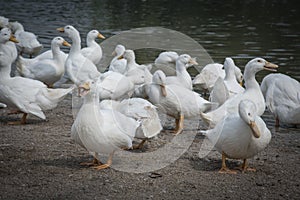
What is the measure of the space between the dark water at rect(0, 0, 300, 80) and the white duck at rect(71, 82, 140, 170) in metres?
6.52

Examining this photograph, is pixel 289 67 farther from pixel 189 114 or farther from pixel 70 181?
pixel 70 181

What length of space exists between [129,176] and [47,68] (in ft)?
18.0

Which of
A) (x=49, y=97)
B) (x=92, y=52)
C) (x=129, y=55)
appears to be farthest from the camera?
(x=92, y=52)

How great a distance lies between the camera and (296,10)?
77.3 ft

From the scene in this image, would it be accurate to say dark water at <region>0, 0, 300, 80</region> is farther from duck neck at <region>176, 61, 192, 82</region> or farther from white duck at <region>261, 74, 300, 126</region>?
duck neck at <region>176, 61, 192, 82</region>

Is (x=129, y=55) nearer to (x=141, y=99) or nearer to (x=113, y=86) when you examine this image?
(x=113, y=86)

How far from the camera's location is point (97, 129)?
6816 mm

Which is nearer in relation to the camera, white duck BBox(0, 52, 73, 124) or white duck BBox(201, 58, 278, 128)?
white duck BBox(201, 58, 278, 128)

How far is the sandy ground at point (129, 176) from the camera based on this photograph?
244 inches

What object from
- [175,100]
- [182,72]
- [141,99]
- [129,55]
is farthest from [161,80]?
[129,55]

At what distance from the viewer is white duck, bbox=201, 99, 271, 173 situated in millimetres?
6734

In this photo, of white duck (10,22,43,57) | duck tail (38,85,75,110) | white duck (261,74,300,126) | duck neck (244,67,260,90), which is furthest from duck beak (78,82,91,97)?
white duck (10,22,43,57)

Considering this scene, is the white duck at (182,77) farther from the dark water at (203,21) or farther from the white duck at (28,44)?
the white duck at (28,44)

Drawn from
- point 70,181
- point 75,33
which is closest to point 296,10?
point 75,33
